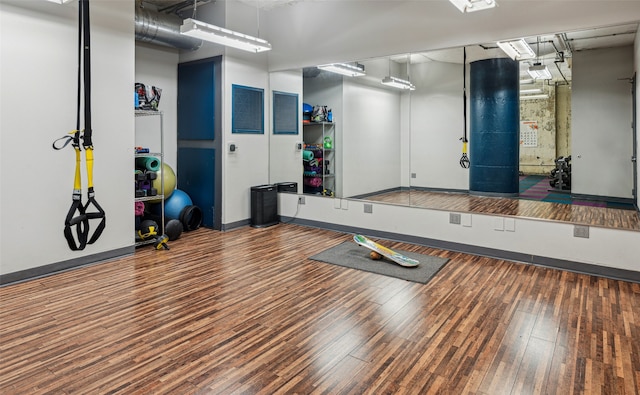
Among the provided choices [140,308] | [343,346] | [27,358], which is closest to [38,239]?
[140,308]

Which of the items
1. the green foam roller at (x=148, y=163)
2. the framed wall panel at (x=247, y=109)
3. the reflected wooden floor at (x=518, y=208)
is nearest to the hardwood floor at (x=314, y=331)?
the reflected wooden floor at (x=518, y=208)

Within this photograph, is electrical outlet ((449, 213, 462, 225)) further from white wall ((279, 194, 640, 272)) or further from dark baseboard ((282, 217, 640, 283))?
dark baseboard ((282, 217, 640, 283))

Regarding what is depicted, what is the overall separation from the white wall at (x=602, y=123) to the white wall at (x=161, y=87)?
6.10 m

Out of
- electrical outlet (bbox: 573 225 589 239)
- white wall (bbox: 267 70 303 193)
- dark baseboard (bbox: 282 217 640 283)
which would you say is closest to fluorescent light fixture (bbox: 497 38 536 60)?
electrical outlet (bbox: 573 225 589 239)

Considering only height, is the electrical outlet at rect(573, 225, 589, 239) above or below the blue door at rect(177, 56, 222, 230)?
below

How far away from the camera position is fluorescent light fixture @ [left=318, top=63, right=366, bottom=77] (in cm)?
645

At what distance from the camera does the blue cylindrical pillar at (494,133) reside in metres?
6.83

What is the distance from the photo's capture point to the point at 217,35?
4820mm

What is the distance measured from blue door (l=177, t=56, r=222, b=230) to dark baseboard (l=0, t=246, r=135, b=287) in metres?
1.78

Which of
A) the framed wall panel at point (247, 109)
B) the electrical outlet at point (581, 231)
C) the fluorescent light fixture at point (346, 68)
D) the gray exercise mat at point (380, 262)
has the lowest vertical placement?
the gray exercise mat at point (380, 262)

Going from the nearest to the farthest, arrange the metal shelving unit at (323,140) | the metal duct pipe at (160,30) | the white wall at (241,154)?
the metal duct pipe at (160,30), the white wall at (241,154), the metal shelving unit at (323,140)

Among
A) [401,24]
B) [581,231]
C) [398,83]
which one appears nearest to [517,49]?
[401,24]

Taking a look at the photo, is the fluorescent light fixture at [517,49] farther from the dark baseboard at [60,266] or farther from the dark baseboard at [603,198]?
the dark baseboard at [60,266]

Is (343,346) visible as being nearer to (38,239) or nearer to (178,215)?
(38,239)
